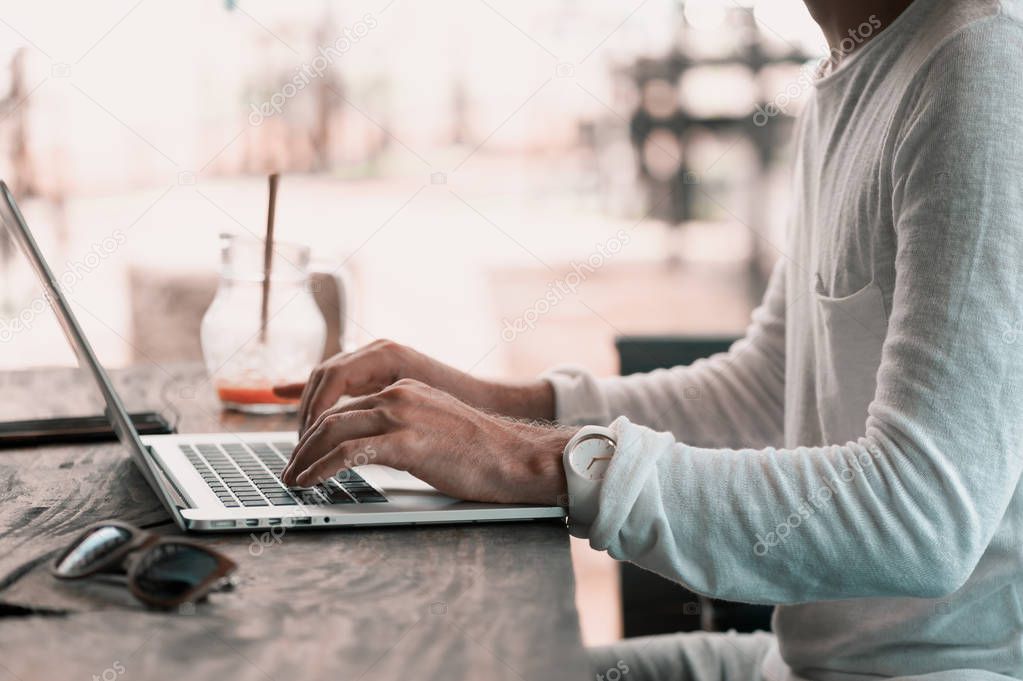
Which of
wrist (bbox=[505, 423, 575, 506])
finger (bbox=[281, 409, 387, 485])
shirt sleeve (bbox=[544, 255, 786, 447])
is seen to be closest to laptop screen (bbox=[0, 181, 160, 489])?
finger (bbox=[281, 409, 387, 485])

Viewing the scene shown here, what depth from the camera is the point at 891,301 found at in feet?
2.92

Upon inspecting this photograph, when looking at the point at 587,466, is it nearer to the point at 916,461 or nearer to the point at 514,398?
the point at 916,461

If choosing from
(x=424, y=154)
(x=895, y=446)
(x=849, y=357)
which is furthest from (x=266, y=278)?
(x=424, y=154)

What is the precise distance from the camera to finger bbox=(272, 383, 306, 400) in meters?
1.29

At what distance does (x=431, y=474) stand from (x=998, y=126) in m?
0.46

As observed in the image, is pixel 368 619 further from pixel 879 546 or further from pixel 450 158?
pixel 450 158

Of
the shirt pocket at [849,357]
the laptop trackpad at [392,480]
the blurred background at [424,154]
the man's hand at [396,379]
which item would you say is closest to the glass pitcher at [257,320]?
the man's hand at [396,379]

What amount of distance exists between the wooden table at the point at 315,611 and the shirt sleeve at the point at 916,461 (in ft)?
0.30

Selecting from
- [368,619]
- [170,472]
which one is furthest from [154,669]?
[170,472]

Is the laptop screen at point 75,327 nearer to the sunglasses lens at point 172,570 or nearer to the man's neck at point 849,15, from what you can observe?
the sunglasses lens at point 172,570

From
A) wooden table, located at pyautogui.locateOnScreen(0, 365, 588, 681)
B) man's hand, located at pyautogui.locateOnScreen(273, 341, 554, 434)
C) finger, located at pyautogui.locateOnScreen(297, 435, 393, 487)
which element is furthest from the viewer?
man's hand, located at pyautogui.locateOnScreen(273, 341, 554, 434)

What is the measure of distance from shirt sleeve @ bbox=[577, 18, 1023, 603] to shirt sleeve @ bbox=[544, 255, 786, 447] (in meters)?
0.43

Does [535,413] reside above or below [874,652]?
above

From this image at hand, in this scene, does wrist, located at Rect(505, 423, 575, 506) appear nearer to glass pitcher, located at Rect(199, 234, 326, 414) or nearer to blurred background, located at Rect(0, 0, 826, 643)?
glass pitcher, located at Rect(199, 234, 326, 414)
